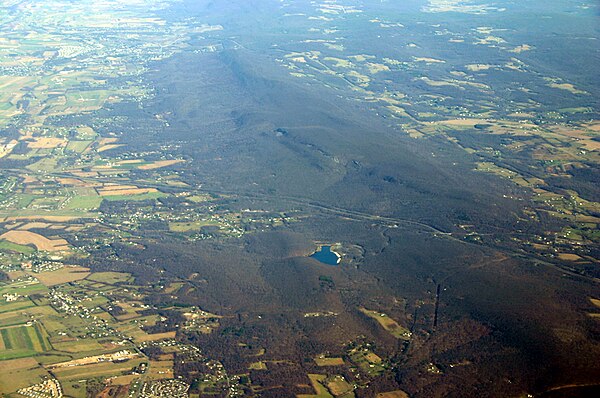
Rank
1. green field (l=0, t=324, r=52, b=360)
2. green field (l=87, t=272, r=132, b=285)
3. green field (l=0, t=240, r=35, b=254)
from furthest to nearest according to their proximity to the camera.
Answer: green field (l=0, t=240, r=35, b=254), green field (l=87, t=272, r=132, b=285), green field (l=0, t=324, r=52, b=360)

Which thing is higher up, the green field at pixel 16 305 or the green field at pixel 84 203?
the green field at pixel 16 305

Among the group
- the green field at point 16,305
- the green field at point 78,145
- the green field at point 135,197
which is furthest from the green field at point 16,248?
the green field at point 78,145

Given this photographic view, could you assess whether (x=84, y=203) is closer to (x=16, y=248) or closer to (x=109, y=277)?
(x=16, y=248)

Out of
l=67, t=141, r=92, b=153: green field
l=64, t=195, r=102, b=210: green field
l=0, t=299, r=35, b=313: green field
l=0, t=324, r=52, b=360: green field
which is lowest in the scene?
l=64, t=195, r=102, b=210: green field

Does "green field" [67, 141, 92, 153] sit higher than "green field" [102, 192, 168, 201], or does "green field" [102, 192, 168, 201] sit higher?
"green field" [67, 141, 92, 153]

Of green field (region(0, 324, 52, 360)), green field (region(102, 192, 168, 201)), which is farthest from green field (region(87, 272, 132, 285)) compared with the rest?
green field (region(102, 192, 168, 201))

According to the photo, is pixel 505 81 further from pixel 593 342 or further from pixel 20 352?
pixel 20 352

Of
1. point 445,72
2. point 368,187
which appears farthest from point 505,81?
point 368,187

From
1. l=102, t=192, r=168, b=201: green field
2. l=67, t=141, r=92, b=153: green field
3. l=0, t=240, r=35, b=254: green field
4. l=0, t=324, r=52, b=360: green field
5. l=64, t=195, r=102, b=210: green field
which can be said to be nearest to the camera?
l=0, t=324, r=52, b=360: green field

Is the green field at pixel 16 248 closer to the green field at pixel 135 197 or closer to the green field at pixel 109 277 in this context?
the green field at pixel 109 277

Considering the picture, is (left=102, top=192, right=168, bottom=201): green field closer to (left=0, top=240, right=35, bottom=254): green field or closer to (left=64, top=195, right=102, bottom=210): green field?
(left=64, top=195, right=102, bottom=210): green field
